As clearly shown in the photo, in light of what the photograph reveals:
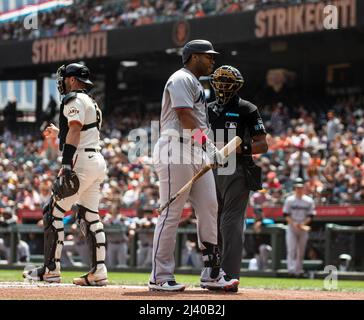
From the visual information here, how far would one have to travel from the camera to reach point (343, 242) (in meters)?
15.4

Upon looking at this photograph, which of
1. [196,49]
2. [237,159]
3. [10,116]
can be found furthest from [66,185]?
[10,116]

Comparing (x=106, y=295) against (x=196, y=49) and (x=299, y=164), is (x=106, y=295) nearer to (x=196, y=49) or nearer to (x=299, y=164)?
(x=196, y=49)

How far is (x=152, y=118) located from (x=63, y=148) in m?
22.0

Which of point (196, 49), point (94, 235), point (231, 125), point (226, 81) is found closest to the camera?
point (196, 49)

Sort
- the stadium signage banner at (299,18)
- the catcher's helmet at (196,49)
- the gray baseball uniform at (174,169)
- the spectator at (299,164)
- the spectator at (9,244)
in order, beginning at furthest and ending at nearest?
1. the stadium signage banner at (299,18)
2. the spectator at (299,164)
3. the spectator at (9,244)
4. the catcher's helmet at (196,49)
5. the gray baseball uniform at (174,169)

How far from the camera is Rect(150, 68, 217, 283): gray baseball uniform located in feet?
23.4

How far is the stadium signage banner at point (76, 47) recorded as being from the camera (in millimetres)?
28938

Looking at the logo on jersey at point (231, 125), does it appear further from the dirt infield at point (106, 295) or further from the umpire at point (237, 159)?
the dirt infield at point (106, 295)

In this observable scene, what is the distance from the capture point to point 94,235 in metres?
8.12

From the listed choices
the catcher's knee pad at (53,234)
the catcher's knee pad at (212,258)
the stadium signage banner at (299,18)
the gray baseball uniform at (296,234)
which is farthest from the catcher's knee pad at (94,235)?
the stadium signage banner at (299,18)

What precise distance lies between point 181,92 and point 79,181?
1421mm

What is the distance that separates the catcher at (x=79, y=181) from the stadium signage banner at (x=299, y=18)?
598 inches
